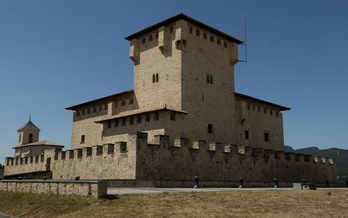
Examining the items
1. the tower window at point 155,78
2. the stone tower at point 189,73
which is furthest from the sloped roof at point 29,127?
the tower window at point 155,78

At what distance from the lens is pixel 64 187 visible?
1769cm

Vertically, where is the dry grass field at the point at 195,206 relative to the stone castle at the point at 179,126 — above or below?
below

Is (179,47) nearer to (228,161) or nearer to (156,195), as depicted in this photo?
(228,161)

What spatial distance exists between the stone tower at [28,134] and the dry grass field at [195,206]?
45.1m

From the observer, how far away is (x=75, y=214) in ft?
46.1

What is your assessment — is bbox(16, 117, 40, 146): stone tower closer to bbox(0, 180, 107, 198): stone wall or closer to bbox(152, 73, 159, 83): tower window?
bbox(152, 73, 159, 83): tower window

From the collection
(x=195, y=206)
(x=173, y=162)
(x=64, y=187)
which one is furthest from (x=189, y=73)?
(x=195, y=206)

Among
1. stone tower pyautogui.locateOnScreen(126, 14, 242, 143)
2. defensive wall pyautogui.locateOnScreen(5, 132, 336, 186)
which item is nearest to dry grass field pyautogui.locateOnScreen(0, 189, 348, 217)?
defensive wall pyautogui.locateOnScreen(5, 132, 336, 186)

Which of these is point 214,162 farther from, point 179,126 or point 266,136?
point 266,136

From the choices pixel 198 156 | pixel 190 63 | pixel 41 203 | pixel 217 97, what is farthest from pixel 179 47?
pixel 41 203

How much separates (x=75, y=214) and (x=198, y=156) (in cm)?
1352

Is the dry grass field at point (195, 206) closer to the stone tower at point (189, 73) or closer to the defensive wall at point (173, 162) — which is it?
the defensive wall at point (173, 162)

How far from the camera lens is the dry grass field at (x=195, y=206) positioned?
13.1 meters

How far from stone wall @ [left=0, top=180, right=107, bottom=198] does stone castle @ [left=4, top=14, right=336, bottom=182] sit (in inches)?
218
